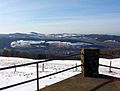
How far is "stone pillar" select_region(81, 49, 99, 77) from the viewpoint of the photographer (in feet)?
33.2

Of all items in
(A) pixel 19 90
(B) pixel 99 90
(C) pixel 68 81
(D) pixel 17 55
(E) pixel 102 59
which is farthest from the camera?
(D) pixel 17 55

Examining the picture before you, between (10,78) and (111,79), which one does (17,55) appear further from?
(111,79)

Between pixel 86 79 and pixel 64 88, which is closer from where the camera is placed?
pixel 64 88

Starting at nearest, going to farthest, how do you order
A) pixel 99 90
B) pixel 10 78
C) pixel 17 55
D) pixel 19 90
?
1. pixel 99 90
2. pixel 19 90
3. pixel 10 78
4. pixel 17 55

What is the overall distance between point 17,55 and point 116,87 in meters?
35.0

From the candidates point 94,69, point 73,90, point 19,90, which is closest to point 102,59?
point 19,90

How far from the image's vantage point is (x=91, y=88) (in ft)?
27.5

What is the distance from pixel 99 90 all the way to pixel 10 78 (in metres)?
16.1

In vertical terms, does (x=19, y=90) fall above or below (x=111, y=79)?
below

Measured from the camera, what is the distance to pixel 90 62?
10.2 m

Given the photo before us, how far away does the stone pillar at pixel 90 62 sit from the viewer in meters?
10.1

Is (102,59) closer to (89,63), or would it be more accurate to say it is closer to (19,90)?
(19,90)

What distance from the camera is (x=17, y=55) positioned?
140 ft

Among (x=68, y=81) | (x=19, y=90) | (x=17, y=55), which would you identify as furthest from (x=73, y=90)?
(x=17, y=55)
